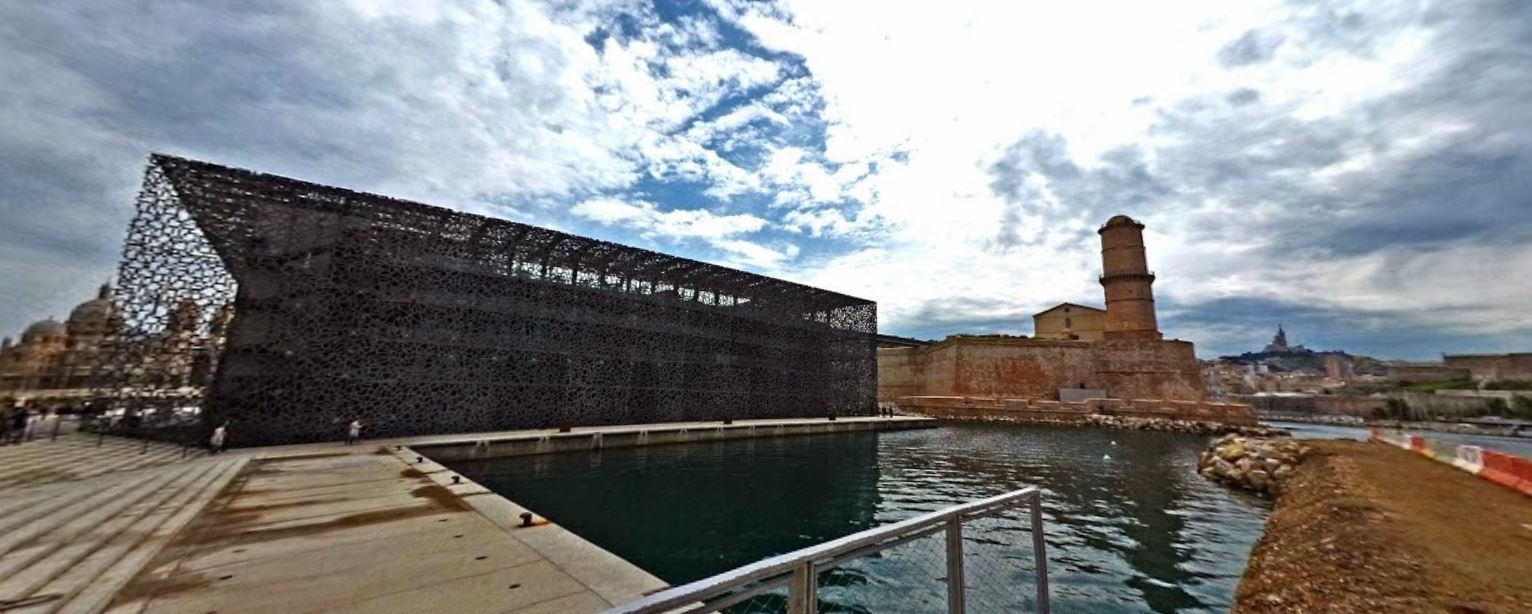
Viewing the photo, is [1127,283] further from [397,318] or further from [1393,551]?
[397,318]

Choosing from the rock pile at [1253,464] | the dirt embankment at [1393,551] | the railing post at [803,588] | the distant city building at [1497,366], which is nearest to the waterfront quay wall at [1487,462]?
the dirt embankment at [1393,551]

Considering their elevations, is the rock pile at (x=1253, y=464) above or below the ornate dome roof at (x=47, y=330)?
below

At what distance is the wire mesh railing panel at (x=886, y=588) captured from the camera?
6.15 meters

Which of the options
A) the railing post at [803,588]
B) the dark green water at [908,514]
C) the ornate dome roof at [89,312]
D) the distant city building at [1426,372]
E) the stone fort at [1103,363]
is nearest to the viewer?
the railing post at [803,588]

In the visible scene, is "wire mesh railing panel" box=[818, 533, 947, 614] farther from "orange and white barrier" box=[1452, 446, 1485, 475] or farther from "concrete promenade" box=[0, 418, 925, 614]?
"orange and white barrier" box=[1452, 446, 1485, 475]

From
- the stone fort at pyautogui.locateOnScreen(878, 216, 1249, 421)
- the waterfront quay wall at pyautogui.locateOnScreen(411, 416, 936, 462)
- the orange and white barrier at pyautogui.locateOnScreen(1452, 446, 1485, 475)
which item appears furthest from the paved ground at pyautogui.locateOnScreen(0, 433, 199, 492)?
the stone fort at pyautogui.locateOnScreen(878, 216, 1249, 421)

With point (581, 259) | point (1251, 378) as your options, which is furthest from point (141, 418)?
point (1251, 378)

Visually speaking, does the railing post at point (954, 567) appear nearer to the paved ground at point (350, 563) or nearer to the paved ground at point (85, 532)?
the paved ground at point (350, 563)

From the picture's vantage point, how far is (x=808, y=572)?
220 cm

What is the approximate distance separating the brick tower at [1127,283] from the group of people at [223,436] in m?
55.3

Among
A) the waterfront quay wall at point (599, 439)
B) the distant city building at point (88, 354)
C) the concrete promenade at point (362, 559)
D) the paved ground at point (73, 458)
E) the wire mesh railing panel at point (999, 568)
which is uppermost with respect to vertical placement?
the distant city building at point (88, 354)

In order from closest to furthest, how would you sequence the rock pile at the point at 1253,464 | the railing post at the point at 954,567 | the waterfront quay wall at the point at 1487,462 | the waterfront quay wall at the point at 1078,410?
the railing post at the point at 954,567 → the waterfront quay wall at the point at 1487,462 → the rock pile at the point at 1253,464 → the waterfront quay wall at the point at 1078,410

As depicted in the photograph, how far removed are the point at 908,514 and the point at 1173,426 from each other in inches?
1460

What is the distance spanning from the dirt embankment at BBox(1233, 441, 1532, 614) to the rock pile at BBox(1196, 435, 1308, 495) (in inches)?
128
